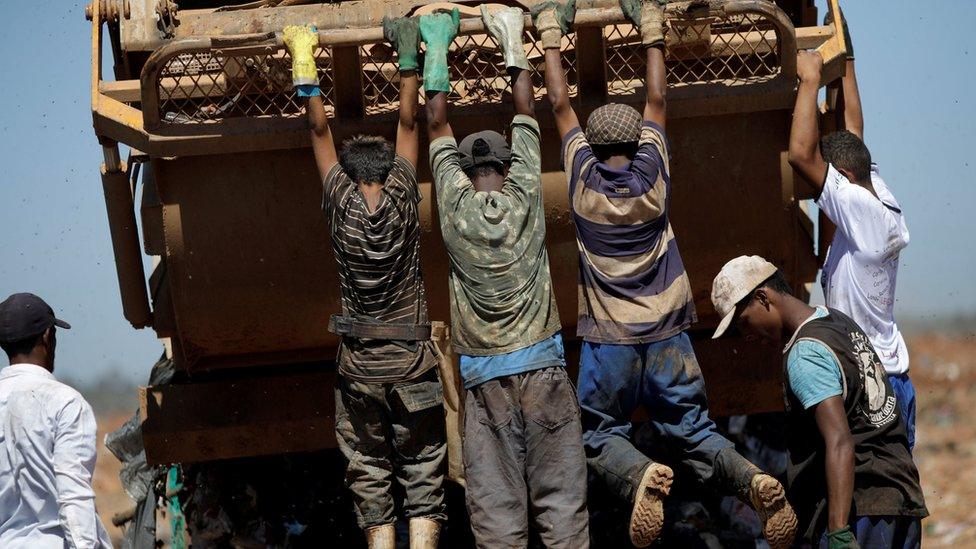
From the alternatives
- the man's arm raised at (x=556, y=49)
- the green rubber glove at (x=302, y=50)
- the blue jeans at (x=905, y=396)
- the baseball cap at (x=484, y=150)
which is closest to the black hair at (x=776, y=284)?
the blue jeans at (x=905, y=396)

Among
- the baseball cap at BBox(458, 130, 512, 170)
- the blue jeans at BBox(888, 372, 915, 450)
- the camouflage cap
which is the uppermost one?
the camouflage cap

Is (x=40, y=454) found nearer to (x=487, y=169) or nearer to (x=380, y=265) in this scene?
(x=380, y=265)

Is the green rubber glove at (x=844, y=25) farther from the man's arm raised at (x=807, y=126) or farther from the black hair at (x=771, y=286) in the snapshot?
the black hair at (x=771, y=286)

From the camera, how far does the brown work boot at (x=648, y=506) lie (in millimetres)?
4156

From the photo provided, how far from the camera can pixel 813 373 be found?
12.4ft

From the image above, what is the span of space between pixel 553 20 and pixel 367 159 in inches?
27.8

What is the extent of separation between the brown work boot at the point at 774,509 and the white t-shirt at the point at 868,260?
591 millimetres

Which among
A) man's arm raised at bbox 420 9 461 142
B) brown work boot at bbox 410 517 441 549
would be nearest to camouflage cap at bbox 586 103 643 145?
man's arm raised at bbox 420 9 461 142

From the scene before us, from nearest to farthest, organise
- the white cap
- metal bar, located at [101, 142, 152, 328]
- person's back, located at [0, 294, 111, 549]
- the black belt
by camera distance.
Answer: person's back, located at [0, 294, 111, 549] → the white cap → the black belt → metal bar, located at [101, 142, 152, 328]

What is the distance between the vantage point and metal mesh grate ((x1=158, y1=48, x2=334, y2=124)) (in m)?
4.40

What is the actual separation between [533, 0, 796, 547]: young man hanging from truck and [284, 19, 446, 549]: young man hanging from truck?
0.48m

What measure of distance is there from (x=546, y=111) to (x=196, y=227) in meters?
1.19

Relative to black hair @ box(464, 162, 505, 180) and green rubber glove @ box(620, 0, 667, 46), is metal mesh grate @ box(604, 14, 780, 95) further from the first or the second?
black hair @ box(464, 162, 505, 180)

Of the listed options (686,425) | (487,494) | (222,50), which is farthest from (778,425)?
(222,50)
